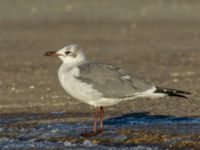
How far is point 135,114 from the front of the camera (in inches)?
474

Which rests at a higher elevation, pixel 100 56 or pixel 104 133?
pixel 100 56

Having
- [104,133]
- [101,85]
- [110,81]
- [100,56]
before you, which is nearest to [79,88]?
[101,85]

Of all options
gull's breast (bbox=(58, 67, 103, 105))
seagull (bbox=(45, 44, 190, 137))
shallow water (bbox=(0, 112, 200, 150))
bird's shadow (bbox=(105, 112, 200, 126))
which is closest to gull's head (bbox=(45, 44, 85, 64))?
seagull (bbox=(45, 44, 190, 137))

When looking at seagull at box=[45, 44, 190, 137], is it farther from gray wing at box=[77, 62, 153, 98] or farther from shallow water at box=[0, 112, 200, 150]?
shallow water at box=[0, 112, 200, 150]

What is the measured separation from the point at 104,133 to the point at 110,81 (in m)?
0.66

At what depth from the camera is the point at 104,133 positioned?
412 inches

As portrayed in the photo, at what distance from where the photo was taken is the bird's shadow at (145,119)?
11.1 m

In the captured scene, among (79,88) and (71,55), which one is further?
(71,55)

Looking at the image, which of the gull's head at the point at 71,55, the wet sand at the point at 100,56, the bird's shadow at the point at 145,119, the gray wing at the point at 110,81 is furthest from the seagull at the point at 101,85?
the bird's shadow at the point at 145,119

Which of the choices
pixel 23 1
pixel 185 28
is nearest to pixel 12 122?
pixel 185 28

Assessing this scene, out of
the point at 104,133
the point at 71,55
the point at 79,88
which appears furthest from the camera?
the point at 71,55

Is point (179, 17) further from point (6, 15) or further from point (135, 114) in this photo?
point (135, 114)

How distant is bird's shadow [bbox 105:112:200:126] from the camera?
36.6 feet

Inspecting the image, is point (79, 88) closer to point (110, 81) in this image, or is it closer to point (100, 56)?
point (110, 81)
